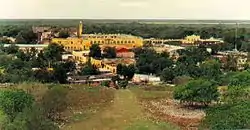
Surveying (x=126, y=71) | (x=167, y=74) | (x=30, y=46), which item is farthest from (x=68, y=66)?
(x=167, y=74)

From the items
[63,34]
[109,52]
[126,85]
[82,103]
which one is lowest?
[82,103]

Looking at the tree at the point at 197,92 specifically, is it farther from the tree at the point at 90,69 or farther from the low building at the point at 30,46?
the low building at the point at 30,46

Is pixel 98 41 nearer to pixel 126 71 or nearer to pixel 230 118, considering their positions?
pixel 126 71

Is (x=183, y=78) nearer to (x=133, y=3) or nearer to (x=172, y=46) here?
(x=172, y=46)

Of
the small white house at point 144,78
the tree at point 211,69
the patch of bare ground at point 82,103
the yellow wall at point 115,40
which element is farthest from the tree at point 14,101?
the tree at point 211,69

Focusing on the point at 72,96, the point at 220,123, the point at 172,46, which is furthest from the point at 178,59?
the point at 72,96
